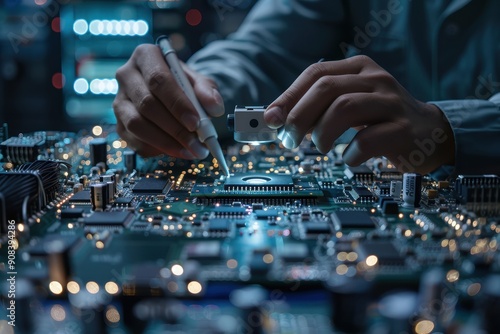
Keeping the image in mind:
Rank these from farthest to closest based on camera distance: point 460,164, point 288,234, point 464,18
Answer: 1. point 464,18
2. point 460,164
3. point 288,234

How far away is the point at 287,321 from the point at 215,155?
3.04ft

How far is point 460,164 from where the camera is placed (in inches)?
68.8

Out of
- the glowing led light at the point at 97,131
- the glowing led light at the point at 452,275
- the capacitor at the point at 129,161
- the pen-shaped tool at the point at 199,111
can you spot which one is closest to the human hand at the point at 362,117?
the pen-shaped tool at the point at 199,111

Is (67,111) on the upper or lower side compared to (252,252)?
lower

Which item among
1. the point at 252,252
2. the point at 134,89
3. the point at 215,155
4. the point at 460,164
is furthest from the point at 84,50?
the point at 252,252

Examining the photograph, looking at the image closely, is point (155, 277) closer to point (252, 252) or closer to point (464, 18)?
point (252, 252)

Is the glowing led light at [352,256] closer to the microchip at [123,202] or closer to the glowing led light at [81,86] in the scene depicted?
the microchip at [123,202]

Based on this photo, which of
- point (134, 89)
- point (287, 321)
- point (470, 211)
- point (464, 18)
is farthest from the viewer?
point (464, 18)

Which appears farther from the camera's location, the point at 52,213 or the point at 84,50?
the point at 84,50

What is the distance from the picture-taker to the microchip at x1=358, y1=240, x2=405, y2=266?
105 cm

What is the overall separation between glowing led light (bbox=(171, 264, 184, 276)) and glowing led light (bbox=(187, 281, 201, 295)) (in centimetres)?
5

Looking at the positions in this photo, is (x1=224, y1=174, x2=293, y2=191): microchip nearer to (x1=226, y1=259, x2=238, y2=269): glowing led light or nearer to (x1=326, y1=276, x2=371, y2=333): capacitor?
(x1=226, y1=259, x2=238, y2=269): glowing led light

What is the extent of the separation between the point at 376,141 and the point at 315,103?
8.5 inches

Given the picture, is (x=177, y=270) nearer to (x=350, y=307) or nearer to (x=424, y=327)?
(x=350, y=307)
